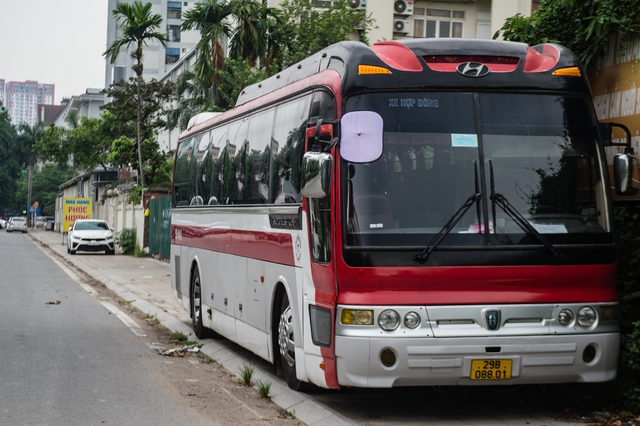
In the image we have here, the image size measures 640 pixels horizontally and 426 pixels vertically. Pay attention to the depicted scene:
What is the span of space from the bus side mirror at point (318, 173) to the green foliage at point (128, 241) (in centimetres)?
3419

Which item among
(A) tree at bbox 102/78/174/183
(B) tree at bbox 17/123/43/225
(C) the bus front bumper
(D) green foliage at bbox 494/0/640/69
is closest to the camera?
(C) the bus front bumper

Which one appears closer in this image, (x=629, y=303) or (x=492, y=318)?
(x=492, y=318)

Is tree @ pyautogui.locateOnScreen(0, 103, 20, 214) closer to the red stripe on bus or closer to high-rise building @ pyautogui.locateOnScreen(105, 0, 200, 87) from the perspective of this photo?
high-rise building @ pyautogui.locateOnScreen(105, 0, 200, 87)

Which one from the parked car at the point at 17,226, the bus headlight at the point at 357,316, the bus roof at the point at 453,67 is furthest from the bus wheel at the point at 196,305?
the parked car at the point at 17,226

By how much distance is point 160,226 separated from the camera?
34625mm

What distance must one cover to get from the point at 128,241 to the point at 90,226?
5.70 ft

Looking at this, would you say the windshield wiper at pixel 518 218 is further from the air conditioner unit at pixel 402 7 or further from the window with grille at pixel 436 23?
the window with grille at pixel 436 23

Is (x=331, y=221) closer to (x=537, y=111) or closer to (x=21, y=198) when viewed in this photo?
(x=537, y=111)

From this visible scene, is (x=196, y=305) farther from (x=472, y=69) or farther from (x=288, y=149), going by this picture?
(x=472, y=69)

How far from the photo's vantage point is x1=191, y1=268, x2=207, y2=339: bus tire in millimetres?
13133

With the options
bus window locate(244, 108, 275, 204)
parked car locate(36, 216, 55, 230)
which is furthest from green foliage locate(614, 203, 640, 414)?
parked car locate(36, 216, 55, 230)

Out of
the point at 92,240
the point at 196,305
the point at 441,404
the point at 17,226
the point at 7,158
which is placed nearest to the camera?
the point at 441,404

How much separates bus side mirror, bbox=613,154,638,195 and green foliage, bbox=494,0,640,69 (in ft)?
5.36

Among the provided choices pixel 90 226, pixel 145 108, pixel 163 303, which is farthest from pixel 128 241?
pixel 163 303
